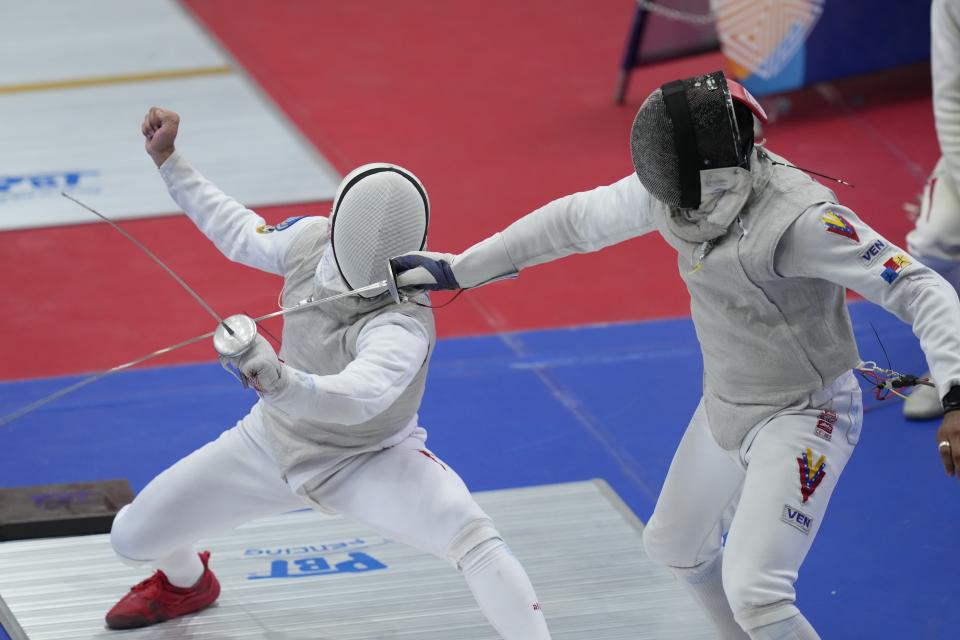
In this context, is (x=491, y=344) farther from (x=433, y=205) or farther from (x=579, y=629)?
(x=579, y=629)

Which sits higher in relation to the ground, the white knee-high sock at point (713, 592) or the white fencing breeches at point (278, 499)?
the white fencing breeches at point (278, 499)

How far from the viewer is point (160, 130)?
305 centimetres

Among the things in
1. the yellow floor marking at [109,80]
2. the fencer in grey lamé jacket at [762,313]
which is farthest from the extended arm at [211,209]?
the yellow floor marking at [109,80]

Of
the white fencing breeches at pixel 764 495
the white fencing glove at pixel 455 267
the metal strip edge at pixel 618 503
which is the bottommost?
the metal strip edge at pixel 618 503

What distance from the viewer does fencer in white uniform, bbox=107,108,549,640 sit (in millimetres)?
2754

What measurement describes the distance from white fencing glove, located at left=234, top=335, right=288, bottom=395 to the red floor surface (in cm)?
234

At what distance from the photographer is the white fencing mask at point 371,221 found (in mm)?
2775

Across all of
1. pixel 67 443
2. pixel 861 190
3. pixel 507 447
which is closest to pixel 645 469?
pixel 507 447

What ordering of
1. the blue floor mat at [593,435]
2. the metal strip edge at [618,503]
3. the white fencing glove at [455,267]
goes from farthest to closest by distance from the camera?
the metal strip edge at [618,503] < the blue floor mat at [593,435] < the white fencing glove at [455,267]

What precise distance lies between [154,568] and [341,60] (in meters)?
4.65

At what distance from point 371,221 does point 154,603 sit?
115 cm

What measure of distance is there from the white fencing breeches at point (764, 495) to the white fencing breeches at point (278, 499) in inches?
17.2

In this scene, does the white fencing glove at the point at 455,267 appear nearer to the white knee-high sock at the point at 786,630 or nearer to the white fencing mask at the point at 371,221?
the white fencing mask at the point at 371,221

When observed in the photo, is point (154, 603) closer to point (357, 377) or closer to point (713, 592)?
point (357, 377)
